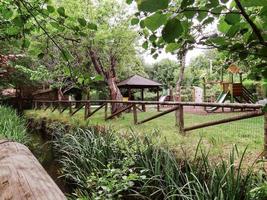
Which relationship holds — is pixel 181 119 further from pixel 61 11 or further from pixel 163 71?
pixel 163 71

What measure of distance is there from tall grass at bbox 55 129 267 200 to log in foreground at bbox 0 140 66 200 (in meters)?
1.96

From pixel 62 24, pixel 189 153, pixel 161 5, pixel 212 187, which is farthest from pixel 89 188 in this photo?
pixel 161 5

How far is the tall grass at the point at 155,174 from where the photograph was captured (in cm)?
324

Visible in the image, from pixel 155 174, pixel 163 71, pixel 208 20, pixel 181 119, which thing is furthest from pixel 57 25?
pixel 163 71

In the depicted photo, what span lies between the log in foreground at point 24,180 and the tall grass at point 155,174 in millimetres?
1963

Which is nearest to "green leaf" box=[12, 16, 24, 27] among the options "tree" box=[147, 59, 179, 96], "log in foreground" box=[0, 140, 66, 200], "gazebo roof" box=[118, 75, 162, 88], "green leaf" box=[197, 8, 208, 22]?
"log in foreground" box=[0, 140, 66, 200]

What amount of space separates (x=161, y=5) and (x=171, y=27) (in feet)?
0.40

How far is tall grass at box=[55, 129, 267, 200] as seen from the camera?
10.6 ft

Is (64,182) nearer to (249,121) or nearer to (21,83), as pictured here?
(249,121)

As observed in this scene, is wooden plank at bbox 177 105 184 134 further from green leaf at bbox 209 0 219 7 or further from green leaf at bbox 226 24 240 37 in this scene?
green leaf at bbox 209 0 219 7

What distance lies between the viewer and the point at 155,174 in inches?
161

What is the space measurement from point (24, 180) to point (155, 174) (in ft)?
10.2

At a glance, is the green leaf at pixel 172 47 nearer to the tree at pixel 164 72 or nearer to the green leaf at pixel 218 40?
the green leaf at pixel 218 40

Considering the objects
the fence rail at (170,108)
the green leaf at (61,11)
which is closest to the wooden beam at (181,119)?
the fence rail at (170,108)
